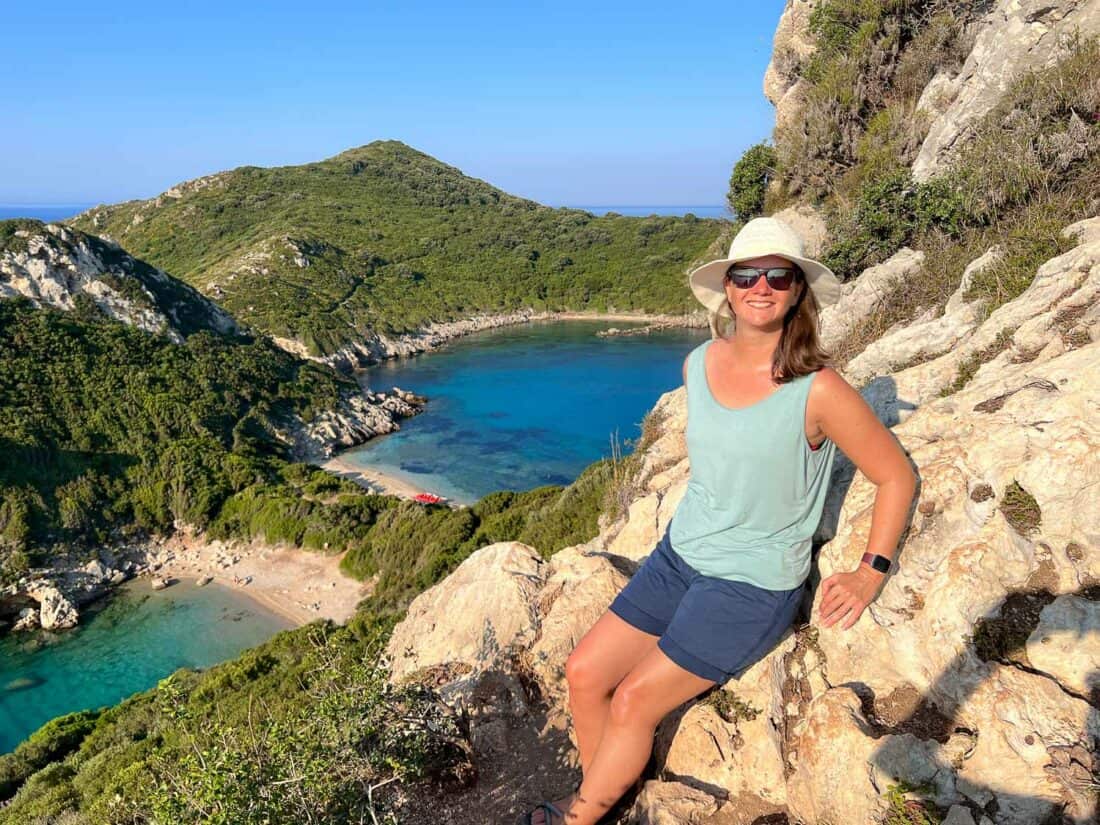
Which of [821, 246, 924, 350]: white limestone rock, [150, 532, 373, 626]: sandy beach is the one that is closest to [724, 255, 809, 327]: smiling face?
[821, 246, 924, 350]: white limestone rock

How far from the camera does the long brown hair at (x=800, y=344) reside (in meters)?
2.27

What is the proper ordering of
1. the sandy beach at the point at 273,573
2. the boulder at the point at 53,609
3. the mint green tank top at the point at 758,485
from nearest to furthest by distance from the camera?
1. the mint green tank top at the point at 758,485
2. the boulder at the point at 53,609
3. the sandy beach at the point at 273,573

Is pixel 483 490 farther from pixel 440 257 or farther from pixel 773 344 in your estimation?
pixel 440 257

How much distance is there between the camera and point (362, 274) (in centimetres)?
6606

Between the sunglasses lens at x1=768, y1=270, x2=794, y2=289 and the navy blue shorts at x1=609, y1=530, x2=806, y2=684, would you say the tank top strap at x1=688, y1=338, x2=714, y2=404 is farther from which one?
the navy blue shorts at x1=609, y1=530, x2=806, y2=684

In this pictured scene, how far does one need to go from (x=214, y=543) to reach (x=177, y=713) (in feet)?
70.5

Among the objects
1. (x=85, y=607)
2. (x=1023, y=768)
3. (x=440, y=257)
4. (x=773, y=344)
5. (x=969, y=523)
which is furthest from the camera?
(x=440, y=257)

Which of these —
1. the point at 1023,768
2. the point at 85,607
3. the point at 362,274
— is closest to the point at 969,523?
the point at 1023,768

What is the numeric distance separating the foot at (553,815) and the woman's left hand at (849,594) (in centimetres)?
144

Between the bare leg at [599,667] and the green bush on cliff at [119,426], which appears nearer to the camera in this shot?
the bare leg at [599,667]

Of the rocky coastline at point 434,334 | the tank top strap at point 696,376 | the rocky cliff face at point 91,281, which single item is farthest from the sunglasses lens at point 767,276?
the rocky coastline at point 434,334

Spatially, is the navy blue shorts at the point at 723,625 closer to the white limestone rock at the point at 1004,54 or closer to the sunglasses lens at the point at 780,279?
the sunglasses lens at the point at 780,279

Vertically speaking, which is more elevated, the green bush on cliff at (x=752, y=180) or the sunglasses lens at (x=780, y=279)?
the green bush on cliff at (x=752, y=180)

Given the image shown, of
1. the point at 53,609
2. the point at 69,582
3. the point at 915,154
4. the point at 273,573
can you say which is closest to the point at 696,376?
the point at 915,154
